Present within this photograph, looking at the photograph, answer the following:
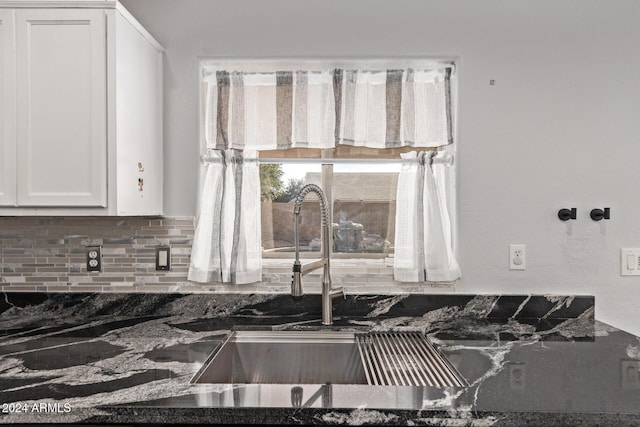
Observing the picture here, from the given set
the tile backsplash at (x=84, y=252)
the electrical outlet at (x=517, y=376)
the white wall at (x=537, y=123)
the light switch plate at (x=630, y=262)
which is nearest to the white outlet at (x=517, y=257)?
the white wall at (x=537, y=123)

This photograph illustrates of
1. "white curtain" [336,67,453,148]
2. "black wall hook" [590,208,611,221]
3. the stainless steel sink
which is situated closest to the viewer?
the stainless steel sink

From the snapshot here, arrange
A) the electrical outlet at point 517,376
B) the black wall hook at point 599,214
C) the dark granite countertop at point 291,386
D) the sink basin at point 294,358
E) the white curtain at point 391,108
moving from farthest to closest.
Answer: the white curtain at point 391,108, the black wall hook at point 599,214, the sink basin at point 294,358, the electrical outlet at point 517,376, the dark granite countertop at point 291,386

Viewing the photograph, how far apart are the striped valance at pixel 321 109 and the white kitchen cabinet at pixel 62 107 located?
0.55 m

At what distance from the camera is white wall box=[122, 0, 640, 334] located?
1938 mm

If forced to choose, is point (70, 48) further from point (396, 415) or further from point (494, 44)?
point (494, 44)

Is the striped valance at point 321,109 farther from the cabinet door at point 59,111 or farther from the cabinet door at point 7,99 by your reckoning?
the cabinet door at point 7,99

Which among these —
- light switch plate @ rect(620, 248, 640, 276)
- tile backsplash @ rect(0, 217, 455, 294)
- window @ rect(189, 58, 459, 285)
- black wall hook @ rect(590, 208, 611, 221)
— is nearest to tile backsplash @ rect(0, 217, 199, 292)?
tile backsplash @ rect(0, 217, 455, 294)

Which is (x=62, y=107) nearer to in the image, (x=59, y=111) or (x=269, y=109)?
(x=59, y=111)

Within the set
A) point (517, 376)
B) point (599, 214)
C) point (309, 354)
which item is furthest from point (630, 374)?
point (309, 354)

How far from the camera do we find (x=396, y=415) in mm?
1015

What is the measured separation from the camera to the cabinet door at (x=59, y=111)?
1.52 metres

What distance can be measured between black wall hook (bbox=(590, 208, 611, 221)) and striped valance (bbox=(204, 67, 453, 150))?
723 millimetres

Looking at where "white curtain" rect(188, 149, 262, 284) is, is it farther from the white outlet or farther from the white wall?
the white outlet

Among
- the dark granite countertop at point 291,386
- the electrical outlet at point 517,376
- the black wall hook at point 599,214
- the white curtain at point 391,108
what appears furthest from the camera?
the white curtain at point 391,108
